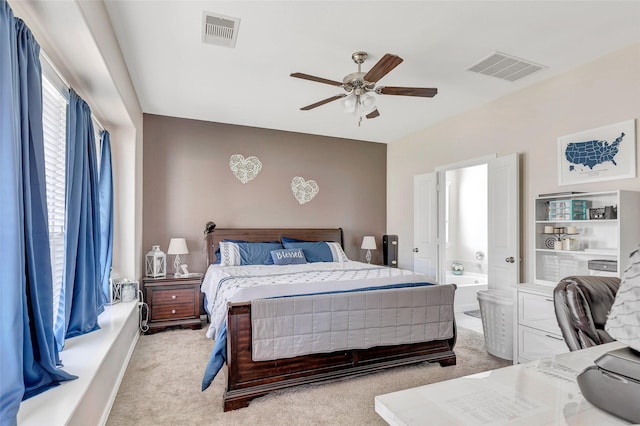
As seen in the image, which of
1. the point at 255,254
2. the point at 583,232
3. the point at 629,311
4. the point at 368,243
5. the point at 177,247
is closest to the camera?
the point at 629,311

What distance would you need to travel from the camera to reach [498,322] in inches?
128

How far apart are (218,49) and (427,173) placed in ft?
10.7

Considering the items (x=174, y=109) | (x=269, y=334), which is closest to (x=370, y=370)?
(x=269, y=334)

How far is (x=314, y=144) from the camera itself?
213 inches

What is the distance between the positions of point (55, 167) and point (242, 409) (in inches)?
79.7

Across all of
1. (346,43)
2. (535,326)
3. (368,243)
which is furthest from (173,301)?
(535,326)

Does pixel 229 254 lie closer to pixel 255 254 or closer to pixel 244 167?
pixel 255 254

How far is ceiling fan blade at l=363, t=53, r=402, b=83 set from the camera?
2.22 metres

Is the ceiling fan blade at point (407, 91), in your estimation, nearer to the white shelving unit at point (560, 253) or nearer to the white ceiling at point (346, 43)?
the white ceiling at point (346, 43)

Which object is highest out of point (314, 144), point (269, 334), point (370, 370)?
point (314, 144)

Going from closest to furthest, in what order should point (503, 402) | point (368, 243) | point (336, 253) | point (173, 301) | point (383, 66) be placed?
point (503, 402)
point (383, 66)
point (173, 301)
point (336, 253)
point (368, 243)

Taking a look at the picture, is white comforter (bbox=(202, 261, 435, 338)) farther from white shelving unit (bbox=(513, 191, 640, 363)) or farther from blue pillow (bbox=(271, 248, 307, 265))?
white shelving unit (bbox=(513, 191, 640, 363))

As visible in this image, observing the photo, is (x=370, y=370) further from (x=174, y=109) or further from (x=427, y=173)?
(x=174, y=109)

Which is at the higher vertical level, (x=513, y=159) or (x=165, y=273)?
(x=513, y=159)
